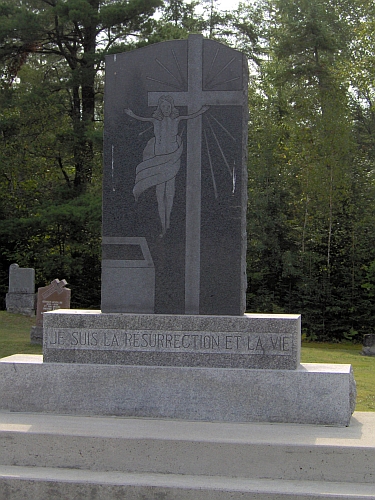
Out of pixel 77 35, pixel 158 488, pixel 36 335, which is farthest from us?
pixel 77 35

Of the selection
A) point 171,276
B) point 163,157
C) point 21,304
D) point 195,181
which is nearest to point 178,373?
point 171,276

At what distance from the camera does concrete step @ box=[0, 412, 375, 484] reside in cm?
455

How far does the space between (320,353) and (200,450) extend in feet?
32.1

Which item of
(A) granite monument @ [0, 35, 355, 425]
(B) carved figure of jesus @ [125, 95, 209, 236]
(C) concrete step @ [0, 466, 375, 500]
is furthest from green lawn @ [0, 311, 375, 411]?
(B) carved figure of jesus @ [125, 95, 209, 236]

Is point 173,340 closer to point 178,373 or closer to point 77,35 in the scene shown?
point 178,373

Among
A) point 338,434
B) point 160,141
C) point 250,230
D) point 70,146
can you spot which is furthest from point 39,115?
point 338,434

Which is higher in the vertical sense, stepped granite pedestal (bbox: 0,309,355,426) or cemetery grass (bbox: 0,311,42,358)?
stepped granite pedestal (bbox: 0,309,355,426)

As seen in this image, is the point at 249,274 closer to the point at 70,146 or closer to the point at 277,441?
the point at 70,146

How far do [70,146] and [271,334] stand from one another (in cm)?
1864

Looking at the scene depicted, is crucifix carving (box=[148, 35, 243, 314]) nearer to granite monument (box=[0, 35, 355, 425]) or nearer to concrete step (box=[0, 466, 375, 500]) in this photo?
granite monument (box=[0, 35, 355, 425])

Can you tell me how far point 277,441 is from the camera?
4.66 meters

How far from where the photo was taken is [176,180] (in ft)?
18.7

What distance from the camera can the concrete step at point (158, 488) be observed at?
4.34 metres

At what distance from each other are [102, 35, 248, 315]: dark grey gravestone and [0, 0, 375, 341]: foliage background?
14.1m
